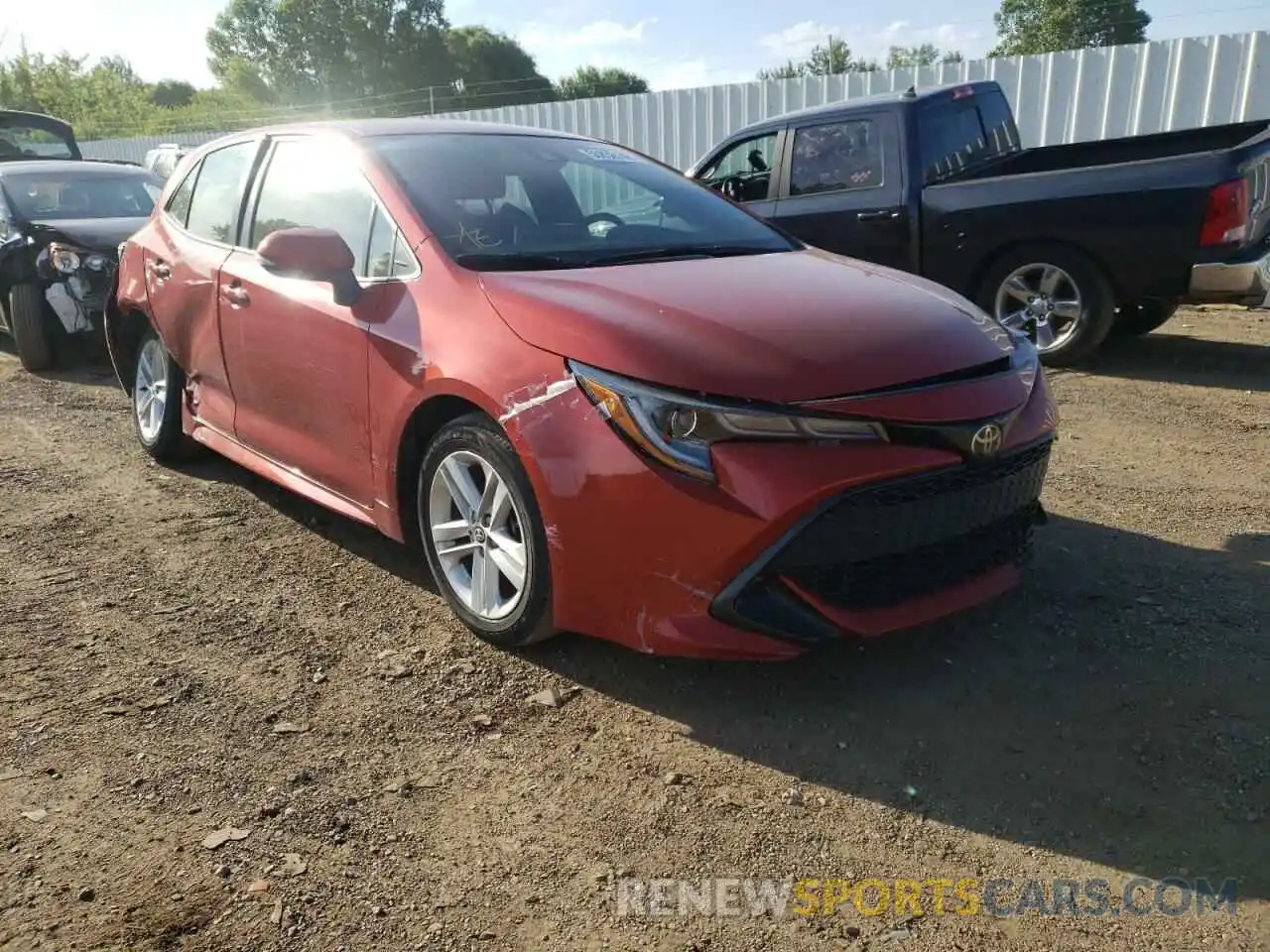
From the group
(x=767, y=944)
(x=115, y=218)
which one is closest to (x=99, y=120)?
(x=115, y=218)

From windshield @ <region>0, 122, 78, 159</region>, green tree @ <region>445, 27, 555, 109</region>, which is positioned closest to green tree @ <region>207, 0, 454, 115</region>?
green tree @ <region>445, 27, 555, 109</region>

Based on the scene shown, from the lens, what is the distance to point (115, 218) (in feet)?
26.1

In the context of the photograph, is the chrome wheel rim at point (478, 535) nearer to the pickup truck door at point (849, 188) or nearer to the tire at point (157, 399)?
the tire at point (157, 399)

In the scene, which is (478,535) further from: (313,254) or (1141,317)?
(1141,317)

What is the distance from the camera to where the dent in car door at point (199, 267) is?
13.8 feet

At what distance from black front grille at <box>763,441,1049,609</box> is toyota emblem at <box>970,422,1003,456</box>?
37mm

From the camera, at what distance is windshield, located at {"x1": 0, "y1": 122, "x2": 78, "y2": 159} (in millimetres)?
12625

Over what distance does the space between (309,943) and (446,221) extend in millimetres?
2208

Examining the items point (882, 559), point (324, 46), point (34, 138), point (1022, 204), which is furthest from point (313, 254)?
point (324, 46)

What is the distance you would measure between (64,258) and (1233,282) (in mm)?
7932

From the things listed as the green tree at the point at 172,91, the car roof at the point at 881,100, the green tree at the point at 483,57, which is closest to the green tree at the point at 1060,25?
the car roof at the point at 881,100

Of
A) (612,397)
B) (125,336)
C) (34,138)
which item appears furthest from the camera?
(34,138)

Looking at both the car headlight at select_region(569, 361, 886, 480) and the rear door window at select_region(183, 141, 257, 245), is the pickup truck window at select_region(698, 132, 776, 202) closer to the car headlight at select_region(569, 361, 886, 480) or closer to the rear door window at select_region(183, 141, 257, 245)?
the rear door window at select_region(183, 141, 257, 245)

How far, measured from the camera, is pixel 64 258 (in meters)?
7.33
